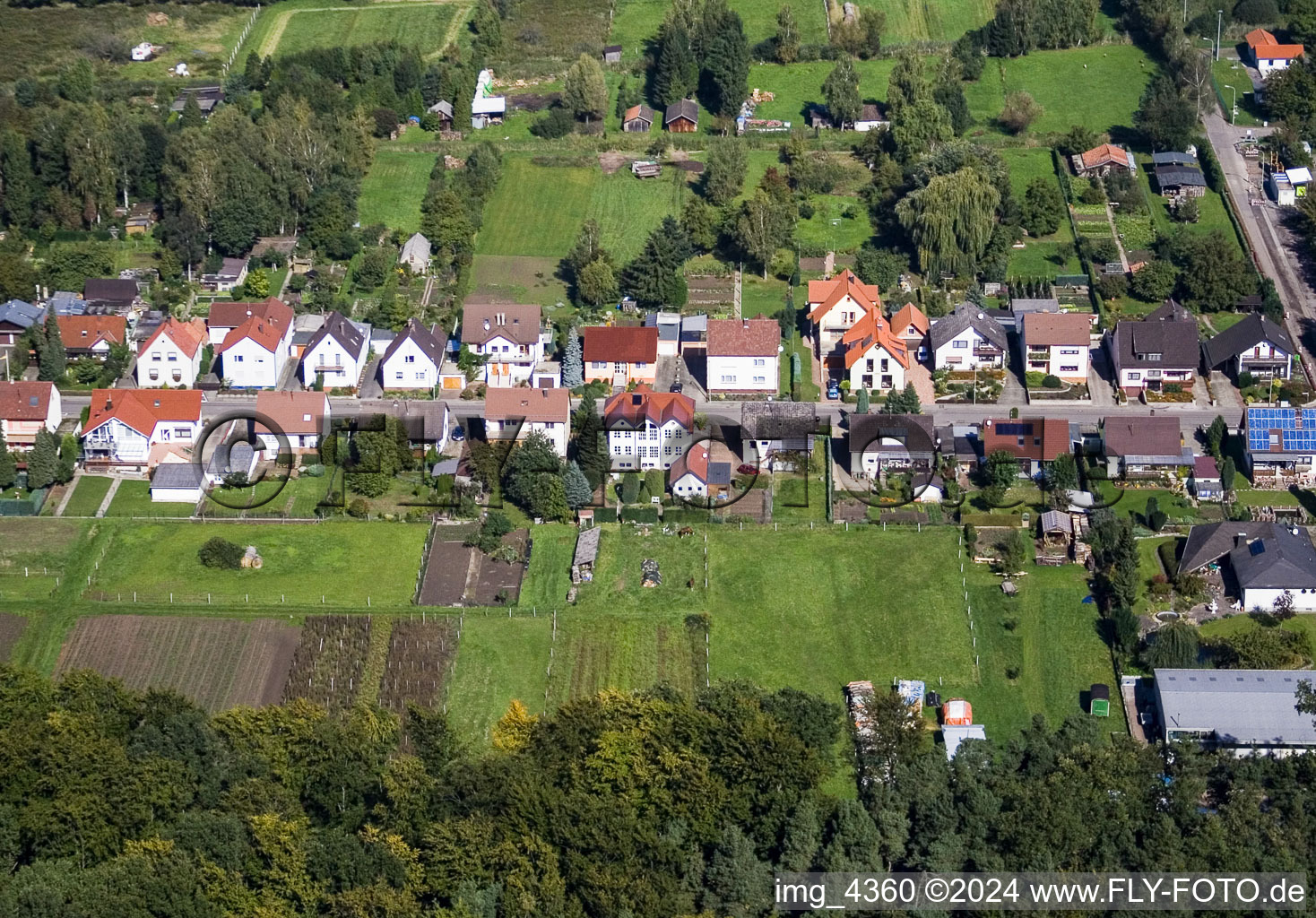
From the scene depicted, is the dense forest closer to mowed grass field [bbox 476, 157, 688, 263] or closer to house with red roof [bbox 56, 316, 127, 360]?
house with red roof [bbox 56, 316, 127, 360]

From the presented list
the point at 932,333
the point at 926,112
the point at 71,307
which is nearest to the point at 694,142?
the point at 926,112

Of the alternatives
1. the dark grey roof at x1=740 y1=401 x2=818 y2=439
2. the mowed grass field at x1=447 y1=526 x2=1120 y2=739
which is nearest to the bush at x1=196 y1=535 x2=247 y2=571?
the mowed grass field at x1=447 y1=526 x2=1120 y2=739

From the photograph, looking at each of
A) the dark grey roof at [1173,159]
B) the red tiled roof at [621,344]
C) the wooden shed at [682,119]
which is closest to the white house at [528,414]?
the red tiled roof at [621,344]

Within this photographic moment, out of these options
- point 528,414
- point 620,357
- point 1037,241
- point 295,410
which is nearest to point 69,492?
point 295,410

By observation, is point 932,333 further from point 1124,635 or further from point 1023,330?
point 1124,635

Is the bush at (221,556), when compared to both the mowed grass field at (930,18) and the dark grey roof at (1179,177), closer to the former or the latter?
the dark grey roof at (1179,177)
